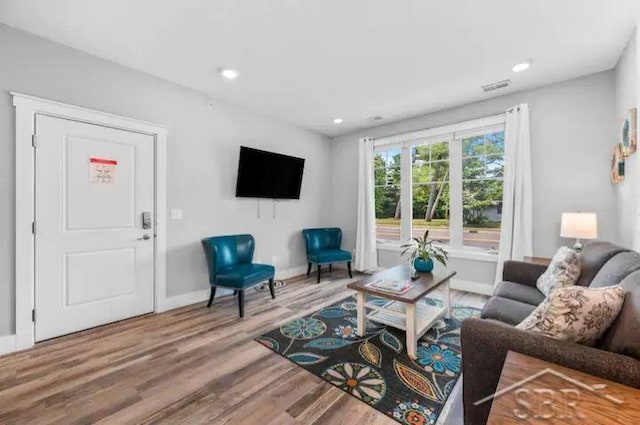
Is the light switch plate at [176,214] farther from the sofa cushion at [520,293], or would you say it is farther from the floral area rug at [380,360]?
the sofa cushion at [520,293]

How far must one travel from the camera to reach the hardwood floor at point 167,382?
1.64 meters

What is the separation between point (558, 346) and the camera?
1.12 metres

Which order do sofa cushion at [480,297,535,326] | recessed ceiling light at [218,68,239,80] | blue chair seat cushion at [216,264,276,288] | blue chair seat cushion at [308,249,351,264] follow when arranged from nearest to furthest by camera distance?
1. sofa cushion at [480,297,535,326]
2. recessed ceiling light at [218,68,239,80]
3. blue chair seat cushion at [216,264,276,288]
4. blue chair seat cushion at [308,249,351,264]

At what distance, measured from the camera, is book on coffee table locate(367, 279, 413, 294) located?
2.41 m

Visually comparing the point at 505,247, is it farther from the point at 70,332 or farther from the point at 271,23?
the point at 70,332

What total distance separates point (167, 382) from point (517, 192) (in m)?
4.07

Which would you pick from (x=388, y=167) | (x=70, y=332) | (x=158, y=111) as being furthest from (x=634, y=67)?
(x=70, y=332)

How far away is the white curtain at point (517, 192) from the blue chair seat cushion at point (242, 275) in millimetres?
2978

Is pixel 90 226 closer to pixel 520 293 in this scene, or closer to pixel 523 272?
pixel 520 293

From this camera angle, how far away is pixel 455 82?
324 cm

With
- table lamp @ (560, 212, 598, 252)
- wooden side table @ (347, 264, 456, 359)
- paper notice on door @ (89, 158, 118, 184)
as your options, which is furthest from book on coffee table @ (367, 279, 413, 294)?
paper notice on door @ (89, 158, 118, 184)

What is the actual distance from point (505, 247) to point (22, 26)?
210 inches

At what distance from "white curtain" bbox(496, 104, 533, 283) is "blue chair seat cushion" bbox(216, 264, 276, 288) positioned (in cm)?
298
